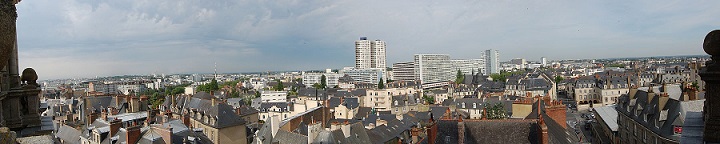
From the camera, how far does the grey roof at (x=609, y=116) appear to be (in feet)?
126

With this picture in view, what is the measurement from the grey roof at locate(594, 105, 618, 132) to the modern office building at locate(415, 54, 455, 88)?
116467 mm

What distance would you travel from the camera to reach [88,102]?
55.3m

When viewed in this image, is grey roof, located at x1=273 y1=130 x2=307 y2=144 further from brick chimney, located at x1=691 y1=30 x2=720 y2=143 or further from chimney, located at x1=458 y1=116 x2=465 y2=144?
brick chimney, located at x1=691 y1=30 x2=720 y2=143

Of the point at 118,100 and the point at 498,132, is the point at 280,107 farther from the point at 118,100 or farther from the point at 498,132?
the point at 498,132

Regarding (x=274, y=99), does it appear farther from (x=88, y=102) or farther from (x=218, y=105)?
(x=218, y=105)

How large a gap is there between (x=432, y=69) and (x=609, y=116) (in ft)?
428

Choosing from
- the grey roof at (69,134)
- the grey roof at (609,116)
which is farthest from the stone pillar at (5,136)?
the grey roof at (609,116)

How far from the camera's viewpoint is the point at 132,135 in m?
24.6

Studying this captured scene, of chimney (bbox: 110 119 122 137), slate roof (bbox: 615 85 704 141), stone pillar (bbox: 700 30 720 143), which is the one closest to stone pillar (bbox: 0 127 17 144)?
stone pillar (bbox: 700 30 720 143)

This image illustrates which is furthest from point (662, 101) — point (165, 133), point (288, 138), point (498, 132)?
point (165, 133)

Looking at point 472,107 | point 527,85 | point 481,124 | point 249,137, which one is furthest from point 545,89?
point 481,124

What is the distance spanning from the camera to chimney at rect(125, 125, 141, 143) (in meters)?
24.4

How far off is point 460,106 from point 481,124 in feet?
148

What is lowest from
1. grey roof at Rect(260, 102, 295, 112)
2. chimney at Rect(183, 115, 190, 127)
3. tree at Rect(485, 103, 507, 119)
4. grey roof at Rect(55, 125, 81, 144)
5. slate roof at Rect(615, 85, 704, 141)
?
grey roof at Rect(260, 102, 295, 112)
